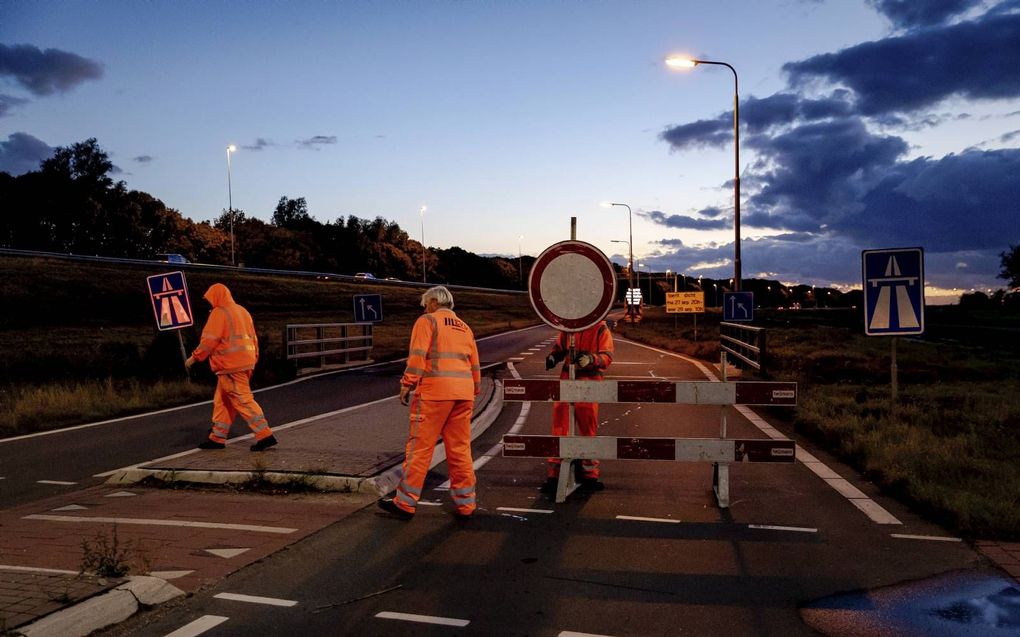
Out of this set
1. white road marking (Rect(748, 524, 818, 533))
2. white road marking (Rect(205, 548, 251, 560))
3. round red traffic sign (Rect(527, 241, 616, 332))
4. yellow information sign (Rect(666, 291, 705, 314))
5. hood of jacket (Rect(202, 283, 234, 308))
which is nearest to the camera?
white road marking (Rect(205, 548, 251, 560))

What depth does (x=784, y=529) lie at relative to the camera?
21.0 ft

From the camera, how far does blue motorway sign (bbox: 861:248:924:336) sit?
10.6 meters

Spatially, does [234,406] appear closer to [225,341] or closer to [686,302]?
[225,341]

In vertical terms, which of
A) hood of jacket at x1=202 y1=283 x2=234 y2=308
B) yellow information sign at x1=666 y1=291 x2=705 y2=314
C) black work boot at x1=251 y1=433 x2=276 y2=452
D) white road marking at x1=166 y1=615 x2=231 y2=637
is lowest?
white road marking at x1=166 y1=615 x2=231 y2=637

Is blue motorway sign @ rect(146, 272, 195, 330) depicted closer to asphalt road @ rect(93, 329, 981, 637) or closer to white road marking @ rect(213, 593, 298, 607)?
asphalt road @ rect(93, 329, 981, 637)

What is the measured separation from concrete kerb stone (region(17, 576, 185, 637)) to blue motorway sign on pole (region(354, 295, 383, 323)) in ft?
67.9

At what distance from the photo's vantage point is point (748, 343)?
19828 millimetres

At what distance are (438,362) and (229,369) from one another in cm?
365

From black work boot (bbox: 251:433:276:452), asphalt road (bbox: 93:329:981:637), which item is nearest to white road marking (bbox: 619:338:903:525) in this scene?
asphalt road (bbox: 93:329:981:637)

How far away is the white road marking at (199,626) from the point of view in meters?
4.30

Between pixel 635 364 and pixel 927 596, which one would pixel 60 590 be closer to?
pixel 927 596

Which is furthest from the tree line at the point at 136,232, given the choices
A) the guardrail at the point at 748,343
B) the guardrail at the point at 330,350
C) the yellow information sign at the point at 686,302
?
the guardrail at the point at 748,343

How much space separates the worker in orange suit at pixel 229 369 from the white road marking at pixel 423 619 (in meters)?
5.31

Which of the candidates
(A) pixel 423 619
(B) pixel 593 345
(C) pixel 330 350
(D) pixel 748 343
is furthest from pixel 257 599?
(C) pixel 330 350
